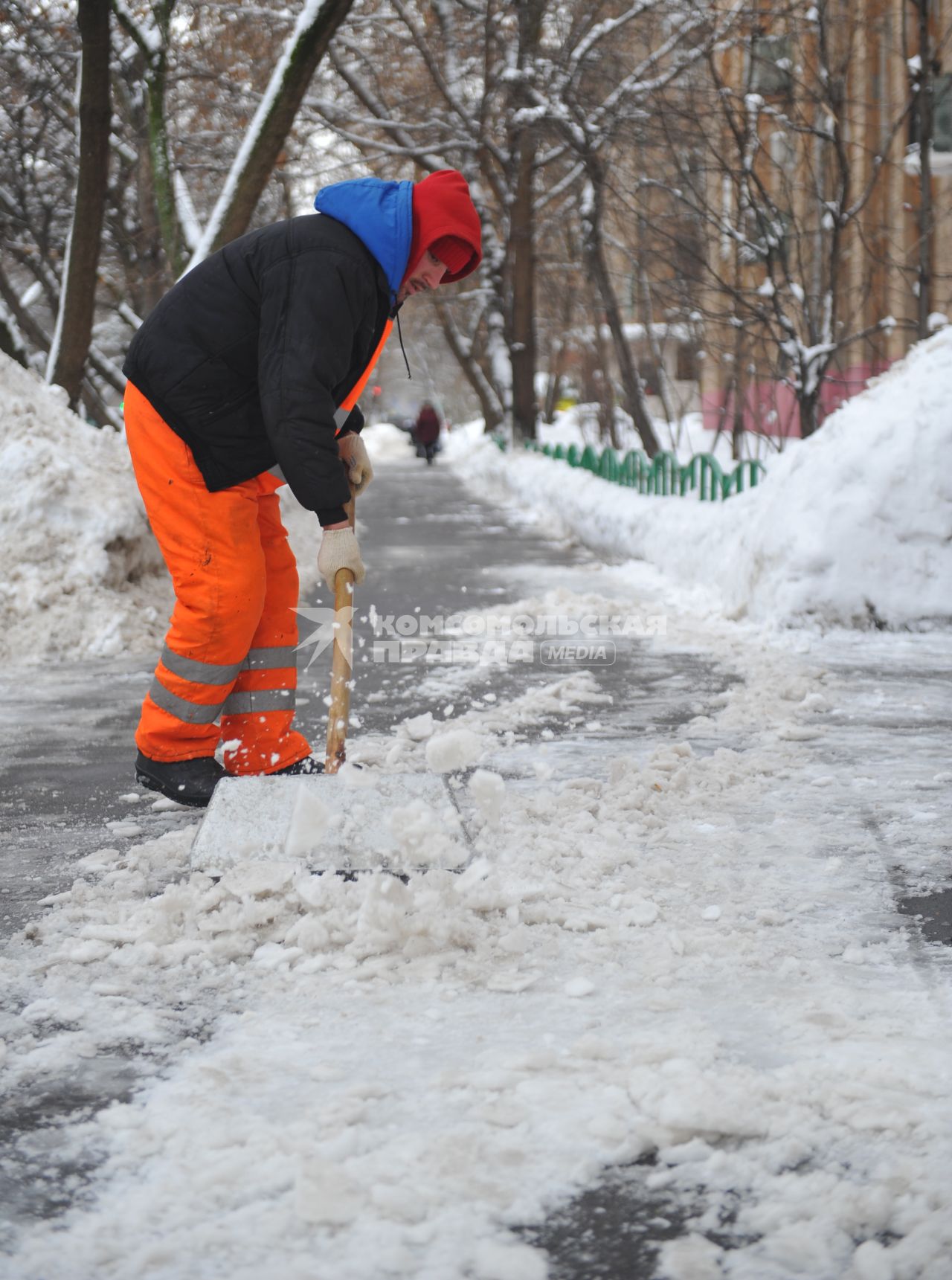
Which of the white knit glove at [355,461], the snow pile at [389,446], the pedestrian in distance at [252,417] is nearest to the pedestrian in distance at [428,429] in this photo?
the snow pile at [389,446]

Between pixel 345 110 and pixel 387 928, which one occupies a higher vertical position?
pixel 345 110

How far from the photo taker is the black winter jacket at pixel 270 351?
3.58 m

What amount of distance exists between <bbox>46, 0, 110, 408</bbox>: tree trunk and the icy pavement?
6.42 m

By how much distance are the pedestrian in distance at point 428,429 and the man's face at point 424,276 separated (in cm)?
3710

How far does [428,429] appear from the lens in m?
41.4

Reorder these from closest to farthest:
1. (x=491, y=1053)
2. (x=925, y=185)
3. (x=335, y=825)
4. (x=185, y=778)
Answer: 1. (x=491, y=1053)
2. (x=335, y=825)
3. (x=185, y=778)
4. (x=925, y=185)

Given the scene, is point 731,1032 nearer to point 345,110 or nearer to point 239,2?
point 239,2

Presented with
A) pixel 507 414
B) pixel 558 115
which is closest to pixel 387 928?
pixel 558 115

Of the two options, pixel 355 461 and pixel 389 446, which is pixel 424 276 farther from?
pixel 389 446

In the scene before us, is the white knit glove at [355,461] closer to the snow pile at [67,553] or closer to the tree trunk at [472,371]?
the snow pile at [67,553]

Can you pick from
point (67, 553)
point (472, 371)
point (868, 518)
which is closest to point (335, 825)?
point (67, 553)

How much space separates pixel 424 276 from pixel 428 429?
3797 centimetres

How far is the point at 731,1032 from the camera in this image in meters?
2.48

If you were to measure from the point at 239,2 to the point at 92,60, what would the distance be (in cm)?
649
